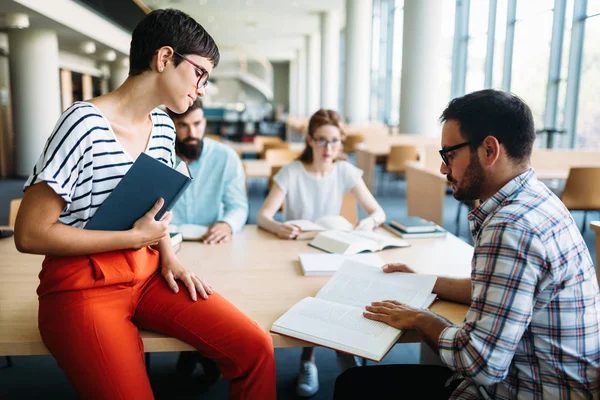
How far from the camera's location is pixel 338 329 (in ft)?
3.85

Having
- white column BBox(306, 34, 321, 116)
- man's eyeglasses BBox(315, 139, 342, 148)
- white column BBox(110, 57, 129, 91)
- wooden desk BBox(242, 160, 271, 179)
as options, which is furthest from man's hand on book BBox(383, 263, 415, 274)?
white column BBox(306, 34, 321, 116)

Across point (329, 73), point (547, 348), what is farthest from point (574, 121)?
point (329, 73)

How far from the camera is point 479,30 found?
26.9 ft

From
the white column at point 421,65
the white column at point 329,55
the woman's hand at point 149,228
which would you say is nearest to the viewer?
the woman's hand at point 149,228

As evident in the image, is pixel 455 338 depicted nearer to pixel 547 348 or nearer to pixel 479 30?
pixel 547 348

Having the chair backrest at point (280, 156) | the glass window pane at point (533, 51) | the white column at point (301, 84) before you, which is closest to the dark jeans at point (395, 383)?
the chair backrest at point (280, 156)

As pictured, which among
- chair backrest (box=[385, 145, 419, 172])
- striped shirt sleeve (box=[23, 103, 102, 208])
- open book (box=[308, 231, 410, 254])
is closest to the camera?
striped shirt sleeve (box=[23, 103, 102, 208])

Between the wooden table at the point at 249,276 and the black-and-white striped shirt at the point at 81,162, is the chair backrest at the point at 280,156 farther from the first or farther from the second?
the black-and-white striped shirt at the point at 81,162

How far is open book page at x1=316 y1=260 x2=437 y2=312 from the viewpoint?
1.34 meters

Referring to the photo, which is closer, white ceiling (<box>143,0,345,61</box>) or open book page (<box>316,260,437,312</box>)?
open book page (<box>316,260,437,312</box>)

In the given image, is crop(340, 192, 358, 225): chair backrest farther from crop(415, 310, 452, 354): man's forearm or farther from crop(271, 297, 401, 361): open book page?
crop(415, 310, 452, 354): man's forearm

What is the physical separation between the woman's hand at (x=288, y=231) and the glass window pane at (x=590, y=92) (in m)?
5.22

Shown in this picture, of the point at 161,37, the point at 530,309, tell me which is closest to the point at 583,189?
the point at 530,309

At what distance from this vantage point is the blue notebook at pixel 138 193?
3.68 feet
